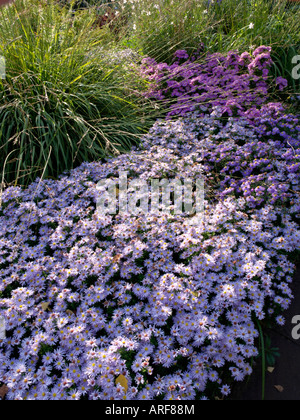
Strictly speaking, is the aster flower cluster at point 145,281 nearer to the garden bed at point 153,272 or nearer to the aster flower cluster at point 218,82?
the garden bed at point 153,272

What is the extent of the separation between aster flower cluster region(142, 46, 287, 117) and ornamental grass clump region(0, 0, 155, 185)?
1.47 feet

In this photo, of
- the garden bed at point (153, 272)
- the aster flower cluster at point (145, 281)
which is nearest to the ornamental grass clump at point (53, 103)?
the garden bed at point (153, 272)

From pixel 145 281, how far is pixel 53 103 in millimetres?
2379

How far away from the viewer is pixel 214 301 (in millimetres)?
2004

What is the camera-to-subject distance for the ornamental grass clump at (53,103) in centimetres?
331

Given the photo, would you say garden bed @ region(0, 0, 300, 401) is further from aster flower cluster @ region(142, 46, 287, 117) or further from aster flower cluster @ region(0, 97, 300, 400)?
aster flower cluster @ region(142, 46, 287, 117)

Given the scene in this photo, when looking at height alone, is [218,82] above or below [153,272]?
above

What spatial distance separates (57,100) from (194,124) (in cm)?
158

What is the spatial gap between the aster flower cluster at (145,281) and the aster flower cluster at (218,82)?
3.45 feet

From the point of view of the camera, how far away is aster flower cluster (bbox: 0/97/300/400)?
1714 millimetres

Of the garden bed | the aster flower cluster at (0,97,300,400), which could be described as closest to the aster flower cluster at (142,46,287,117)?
the garden bed

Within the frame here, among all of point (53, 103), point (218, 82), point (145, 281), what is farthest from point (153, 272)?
point (218, 82)

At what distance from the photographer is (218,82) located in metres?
4.23

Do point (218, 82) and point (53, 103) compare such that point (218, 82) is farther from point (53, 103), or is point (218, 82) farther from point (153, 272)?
point (153, 272)
